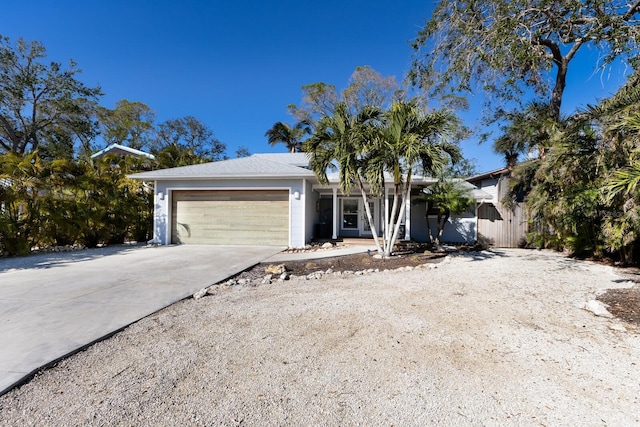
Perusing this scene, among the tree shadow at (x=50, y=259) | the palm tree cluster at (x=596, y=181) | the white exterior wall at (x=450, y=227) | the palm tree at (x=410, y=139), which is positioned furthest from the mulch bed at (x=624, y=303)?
the tree shadow at (x=50, y=259)

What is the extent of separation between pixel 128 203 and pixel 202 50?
727cm

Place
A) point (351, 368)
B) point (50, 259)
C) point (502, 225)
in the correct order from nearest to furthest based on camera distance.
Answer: point (351, 368) → point (50, 259) → point (502, 225)

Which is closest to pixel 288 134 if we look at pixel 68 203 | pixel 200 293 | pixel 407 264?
pixel 68 203

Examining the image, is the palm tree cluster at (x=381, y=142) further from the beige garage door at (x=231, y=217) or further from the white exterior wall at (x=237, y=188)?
the beige garage door at (x=231, y=217)

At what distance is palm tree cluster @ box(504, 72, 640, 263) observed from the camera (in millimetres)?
5508

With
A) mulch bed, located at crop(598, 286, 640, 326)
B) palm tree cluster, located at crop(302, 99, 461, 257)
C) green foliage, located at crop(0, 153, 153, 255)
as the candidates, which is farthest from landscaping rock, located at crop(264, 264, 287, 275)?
green foliage, located at crop(0, 153, 153, 255)

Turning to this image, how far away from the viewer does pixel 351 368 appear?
103 inches

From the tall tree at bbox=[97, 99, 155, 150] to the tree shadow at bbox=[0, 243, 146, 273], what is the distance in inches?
729

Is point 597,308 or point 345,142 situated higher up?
point 345,142

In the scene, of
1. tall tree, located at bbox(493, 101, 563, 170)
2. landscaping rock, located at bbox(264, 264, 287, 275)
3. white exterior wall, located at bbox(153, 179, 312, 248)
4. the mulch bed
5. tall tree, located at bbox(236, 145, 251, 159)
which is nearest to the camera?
the mulch bed

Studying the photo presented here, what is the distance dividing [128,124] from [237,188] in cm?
2081

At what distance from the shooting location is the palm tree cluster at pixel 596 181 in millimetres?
5508

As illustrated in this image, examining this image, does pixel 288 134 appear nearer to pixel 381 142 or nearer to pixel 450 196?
pixel 450 196

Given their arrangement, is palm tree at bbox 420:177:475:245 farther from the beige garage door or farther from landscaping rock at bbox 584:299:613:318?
landscaping rock at bbox 584:299:613:318
